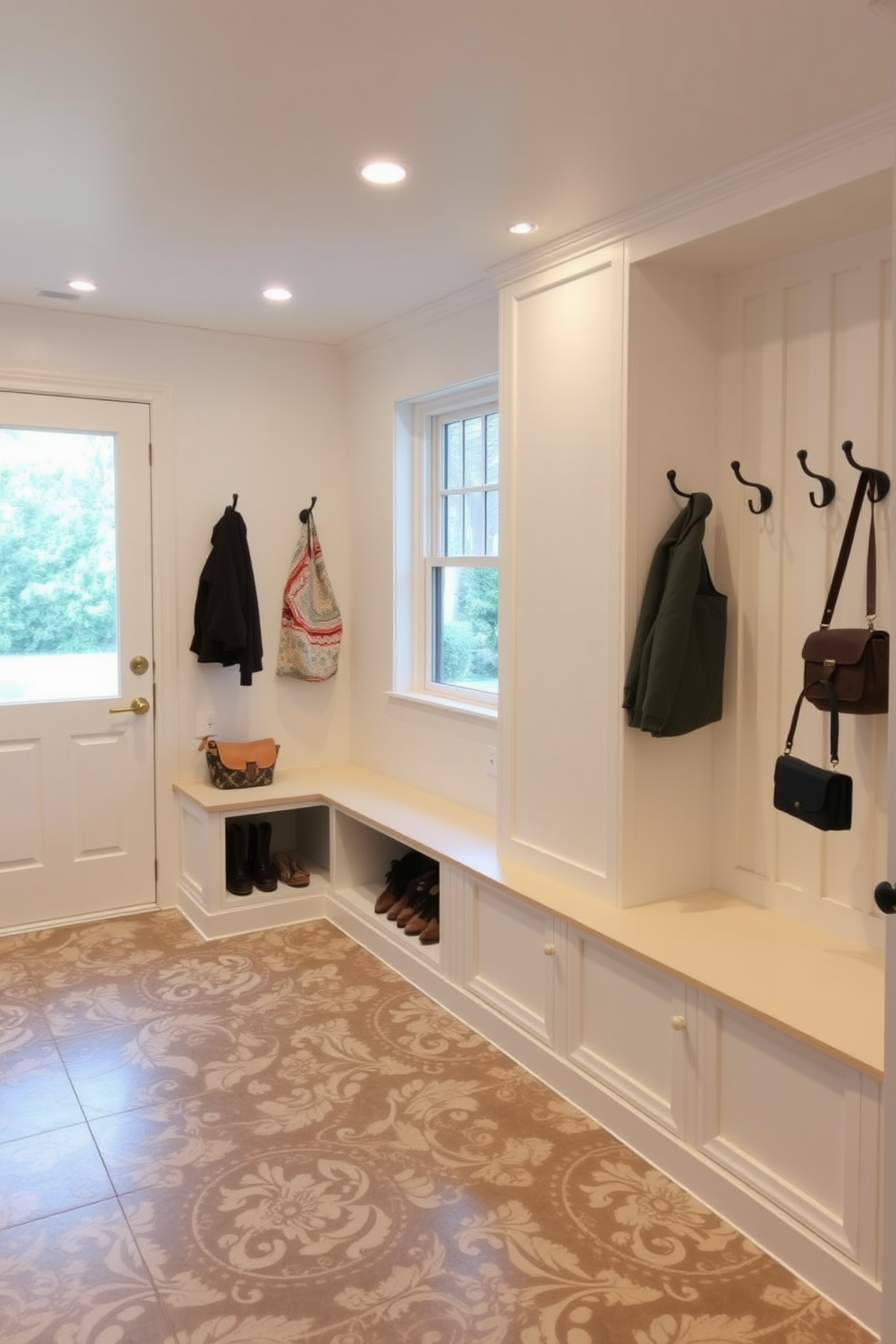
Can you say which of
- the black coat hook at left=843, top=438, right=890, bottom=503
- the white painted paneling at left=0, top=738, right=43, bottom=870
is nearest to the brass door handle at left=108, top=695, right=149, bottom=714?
the white painted paneling at left=0, top=738, right=43, bottom=870

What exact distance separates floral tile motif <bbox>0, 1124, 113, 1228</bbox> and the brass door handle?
6.14 feet

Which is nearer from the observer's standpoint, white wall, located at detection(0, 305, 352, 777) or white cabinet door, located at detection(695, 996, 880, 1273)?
white cabinet door, located at detection(695, 996, 880, 1273)

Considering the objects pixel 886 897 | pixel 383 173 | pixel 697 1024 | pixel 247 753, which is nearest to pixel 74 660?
pixel 247 753

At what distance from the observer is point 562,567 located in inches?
119

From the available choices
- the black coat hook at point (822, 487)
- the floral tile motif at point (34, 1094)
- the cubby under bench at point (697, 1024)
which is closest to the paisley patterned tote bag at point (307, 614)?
the cubby under bench at point (697, 1024)

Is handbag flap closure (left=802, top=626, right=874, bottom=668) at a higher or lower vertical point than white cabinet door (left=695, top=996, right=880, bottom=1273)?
higher

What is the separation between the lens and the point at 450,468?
4.18 meters

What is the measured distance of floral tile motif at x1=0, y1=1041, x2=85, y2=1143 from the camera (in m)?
2.61

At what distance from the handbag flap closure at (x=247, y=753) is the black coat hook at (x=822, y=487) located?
2514 millimetres

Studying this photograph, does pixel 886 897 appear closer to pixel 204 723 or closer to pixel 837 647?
pixel 837 647

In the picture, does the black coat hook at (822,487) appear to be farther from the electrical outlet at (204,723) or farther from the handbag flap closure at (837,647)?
the electrical outlet at (204,723)

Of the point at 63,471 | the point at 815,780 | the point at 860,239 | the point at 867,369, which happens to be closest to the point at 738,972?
the point at 815,780

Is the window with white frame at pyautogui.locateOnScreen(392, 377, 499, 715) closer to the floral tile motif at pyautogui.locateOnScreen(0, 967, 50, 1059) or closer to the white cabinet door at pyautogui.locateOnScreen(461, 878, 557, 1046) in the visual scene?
the white cabinet door at pyautogui.locateOnScreen(461, 878, 557, 1046)

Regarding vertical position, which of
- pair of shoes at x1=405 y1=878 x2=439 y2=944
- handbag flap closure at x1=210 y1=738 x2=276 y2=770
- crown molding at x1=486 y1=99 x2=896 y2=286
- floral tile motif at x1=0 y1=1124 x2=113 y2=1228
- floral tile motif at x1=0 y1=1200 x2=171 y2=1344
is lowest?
floral tile motif at x1=0 y1=1200 x2=171 y2=1344
